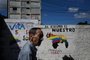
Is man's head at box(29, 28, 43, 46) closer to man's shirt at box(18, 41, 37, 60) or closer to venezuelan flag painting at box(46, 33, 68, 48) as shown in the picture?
man's shirt at box(18, 41, 37, 60)

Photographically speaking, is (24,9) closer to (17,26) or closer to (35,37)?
(17,26)

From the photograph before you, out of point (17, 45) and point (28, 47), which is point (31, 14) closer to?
point (17, 45)

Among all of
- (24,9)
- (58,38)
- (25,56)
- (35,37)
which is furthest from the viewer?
(24,9)

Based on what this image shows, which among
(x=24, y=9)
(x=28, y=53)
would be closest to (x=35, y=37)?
(x=28, y=53)

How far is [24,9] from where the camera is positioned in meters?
55.9

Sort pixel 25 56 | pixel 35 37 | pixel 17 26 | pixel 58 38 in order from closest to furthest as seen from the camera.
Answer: pixel 25 56 → pixel 35 37 → pixel 58 38 → pixel 17 26

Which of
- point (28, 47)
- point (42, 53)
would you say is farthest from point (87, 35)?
point (28, 47)

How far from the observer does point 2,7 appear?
106 feet

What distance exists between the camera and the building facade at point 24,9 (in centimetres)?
5531

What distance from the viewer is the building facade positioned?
55312mm

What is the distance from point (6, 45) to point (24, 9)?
40113 mm

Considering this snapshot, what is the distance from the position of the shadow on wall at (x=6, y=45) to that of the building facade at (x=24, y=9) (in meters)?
Answer: 38.9

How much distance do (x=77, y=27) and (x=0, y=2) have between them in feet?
59.7

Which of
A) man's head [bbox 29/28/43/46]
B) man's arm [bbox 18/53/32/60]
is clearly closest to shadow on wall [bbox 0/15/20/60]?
man's head [bbox 29/28/43/46]
